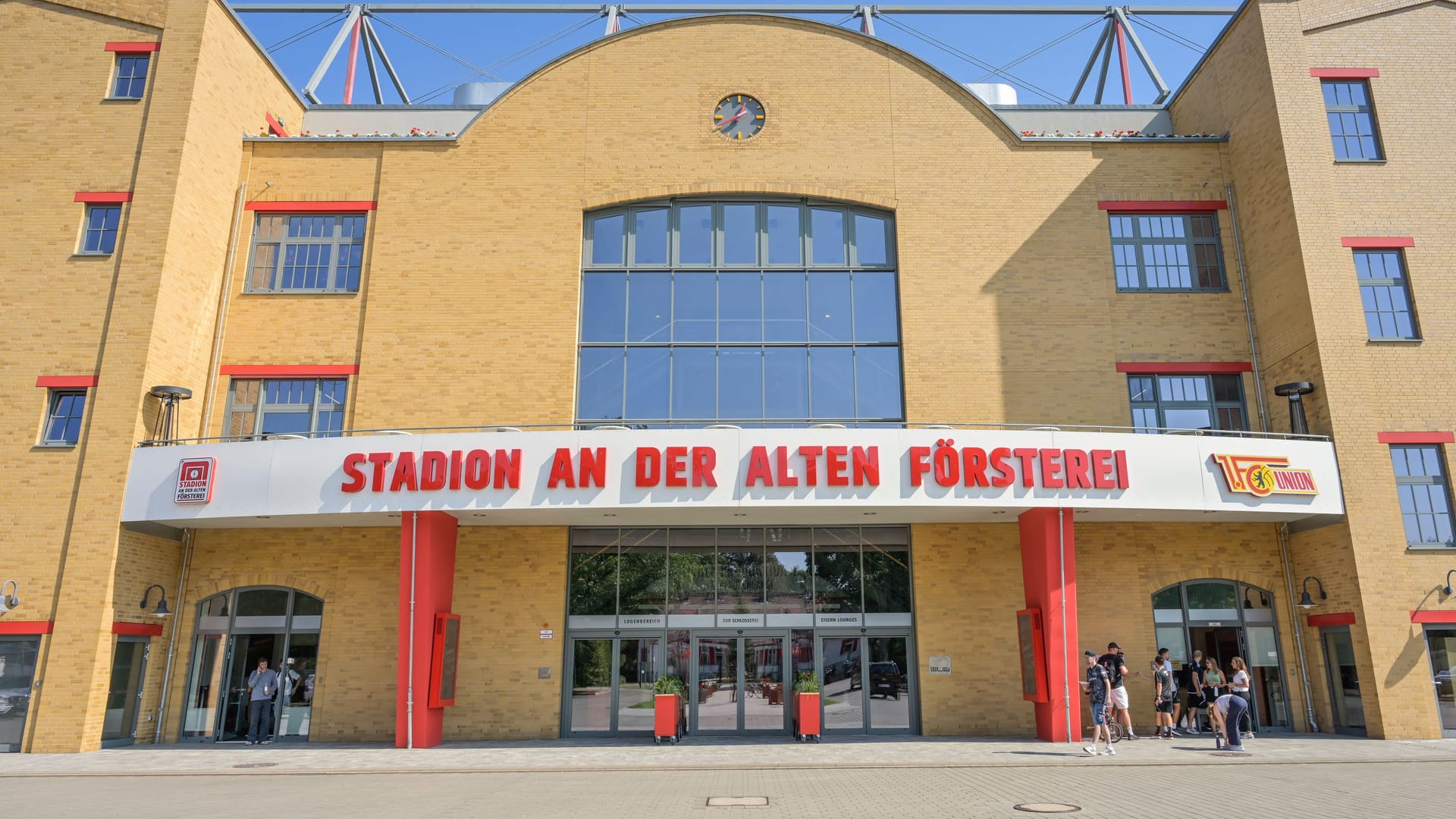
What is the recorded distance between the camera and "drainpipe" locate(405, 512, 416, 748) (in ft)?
52.3

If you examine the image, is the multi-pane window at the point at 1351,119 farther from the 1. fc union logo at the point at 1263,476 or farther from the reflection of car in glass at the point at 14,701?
the reflection of car in glass at the point at 14,701

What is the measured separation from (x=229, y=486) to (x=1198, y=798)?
14992 millimetres

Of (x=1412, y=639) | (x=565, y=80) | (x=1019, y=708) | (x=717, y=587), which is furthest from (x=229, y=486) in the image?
(x=1412, y=639)

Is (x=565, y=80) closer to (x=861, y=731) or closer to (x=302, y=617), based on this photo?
→ (x=302, y=617)

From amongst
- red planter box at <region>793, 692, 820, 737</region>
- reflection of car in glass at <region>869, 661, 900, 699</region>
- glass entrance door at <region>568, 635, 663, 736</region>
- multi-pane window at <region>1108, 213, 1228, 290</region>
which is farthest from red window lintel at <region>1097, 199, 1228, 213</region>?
glass entrance door at <region>568, 635, 663, 736</region>

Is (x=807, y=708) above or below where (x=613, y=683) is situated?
below

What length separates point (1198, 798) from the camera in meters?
10.4

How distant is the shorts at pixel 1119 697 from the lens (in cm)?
1600

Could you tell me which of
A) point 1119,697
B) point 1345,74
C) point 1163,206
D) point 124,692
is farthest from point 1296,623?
point 124,692

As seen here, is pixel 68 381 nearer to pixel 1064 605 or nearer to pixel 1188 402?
pixel 1064 605

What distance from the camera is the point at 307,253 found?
20250 millimetres

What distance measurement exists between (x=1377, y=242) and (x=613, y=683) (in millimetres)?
17064

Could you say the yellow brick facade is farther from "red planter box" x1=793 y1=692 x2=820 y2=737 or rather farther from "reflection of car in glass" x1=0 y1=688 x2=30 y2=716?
"red planter box" x1=793 y1=692 x2=820 y2=737

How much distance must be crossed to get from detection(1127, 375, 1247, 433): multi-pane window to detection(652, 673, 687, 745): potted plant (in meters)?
10.6
